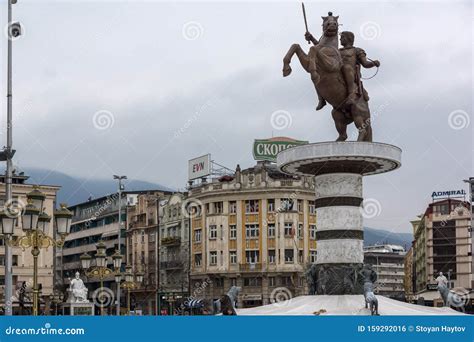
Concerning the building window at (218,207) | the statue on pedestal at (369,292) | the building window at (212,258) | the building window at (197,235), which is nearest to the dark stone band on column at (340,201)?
the statue on pedestal at (369,292)

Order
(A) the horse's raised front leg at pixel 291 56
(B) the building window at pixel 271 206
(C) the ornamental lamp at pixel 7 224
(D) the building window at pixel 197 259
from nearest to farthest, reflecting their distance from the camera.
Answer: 1. (C) the ornamental lamp at pixel 7 224
2. (A) the horse's raised front leg at pixel 291 56
3. (B) the building window at pixel 271 206
4. (D) the building window at pixel 197 259

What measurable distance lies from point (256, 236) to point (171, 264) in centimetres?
1446

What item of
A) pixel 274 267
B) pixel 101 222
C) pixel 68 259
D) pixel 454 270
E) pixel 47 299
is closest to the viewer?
pixel 47 299

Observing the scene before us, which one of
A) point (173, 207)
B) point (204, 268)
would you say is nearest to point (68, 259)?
point (173, 207)

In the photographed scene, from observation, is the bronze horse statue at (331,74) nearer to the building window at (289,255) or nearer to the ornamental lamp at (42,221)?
the ornamental lamp at (42,221)

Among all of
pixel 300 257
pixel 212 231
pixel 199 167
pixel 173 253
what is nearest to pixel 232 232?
pixel 212 231

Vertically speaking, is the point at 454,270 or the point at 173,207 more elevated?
the point at 173,207

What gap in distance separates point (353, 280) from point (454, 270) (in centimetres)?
8181

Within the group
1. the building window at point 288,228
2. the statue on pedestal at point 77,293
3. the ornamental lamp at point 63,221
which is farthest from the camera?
the building window at point 288,228

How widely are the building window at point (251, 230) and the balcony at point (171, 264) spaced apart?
1102 centimetres

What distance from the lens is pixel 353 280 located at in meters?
32.1

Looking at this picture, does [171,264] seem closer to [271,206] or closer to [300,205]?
[271,206]

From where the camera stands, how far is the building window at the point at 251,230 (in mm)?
87875

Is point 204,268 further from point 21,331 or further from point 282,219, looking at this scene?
point 21,331
